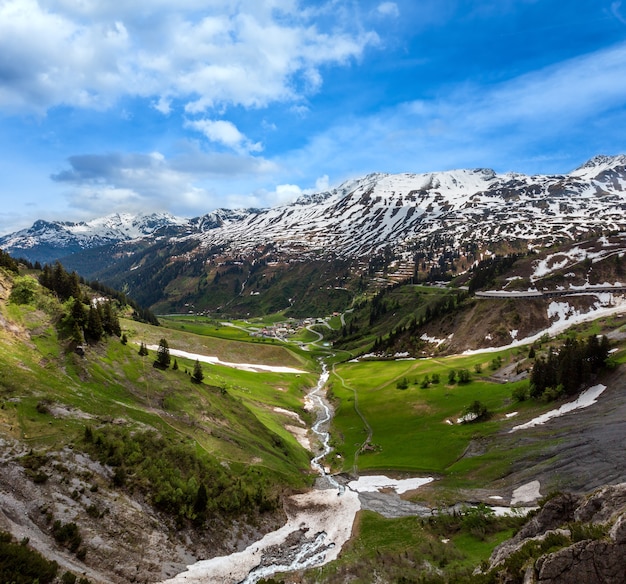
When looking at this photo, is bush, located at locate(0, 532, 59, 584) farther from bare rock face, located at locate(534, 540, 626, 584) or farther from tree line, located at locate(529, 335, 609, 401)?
tree line, located at locate(529, 335, 609, 401)

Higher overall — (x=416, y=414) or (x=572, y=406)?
(x=572, y=406)

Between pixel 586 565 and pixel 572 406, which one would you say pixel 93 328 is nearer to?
pixel 586 565

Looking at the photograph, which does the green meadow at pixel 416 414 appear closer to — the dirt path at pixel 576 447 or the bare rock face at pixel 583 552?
the dirt path at pixel 576 447

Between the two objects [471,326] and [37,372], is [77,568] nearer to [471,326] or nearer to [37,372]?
[37,372]

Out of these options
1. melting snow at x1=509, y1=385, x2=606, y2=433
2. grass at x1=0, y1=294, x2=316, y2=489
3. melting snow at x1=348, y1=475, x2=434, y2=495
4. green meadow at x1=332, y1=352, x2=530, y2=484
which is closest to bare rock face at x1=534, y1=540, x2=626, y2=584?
melting snow at x1=348, y1=475, x2=434, y2=495

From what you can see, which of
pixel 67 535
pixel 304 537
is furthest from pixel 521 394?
pixel 67 535

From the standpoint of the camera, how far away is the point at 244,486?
45.6 meters

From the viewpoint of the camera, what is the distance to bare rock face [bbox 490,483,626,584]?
60.5 feet

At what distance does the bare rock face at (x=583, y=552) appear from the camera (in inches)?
726

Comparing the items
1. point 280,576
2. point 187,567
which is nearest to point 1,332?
point 187,567

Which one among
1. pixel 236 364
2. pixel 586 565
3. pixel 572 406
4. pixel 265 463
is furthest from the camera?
pixel 236 364

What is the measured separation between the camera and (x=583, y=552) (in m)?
19.1

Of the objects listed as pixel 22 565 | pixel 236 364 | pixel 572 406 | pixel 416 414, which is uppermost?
pixel 22 565

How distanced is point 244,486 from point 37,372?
28243mm
